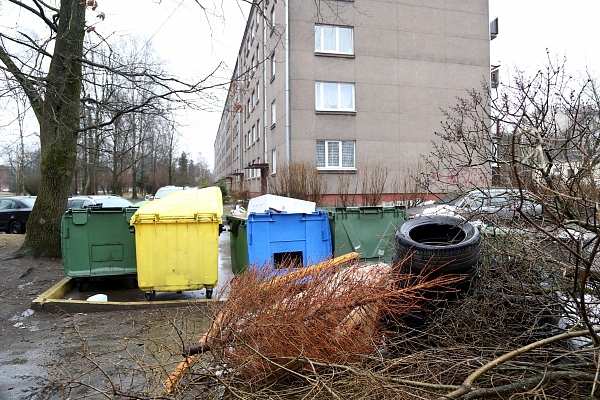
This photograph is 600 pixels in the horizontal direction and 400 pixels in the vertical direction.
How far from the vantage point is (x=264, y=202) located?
6.88m

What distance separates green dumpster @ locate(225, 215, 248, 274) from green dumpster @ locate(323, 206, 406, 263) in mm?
1381

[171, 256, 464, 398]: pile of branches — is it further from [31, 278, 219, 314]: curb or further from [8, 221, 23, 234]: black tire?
[8, 221, 23, 234]: black tire

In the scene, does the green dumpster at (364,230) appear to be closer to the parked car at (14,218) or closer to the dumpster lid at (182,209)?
the dumpster lid at (182,209)

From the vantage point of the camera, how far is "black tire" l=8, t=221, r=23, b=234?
15555mm

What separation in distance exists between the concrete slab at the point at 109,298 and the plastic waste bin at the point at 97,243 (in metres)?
0.31

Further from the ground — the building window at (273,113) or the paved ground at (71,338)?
the building window at (273,113)

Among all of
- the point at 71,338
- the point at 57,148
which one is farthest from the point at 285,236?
the point at 57,148

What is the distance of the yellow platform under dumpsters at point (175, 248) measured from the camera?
222 inches

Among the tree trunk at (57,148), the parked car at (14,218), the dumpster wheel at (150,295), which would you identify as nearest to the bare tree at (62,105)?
the tree trunk at (57,148)

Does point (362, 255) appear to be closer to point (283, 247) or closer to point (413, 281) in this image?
point (283, 247)

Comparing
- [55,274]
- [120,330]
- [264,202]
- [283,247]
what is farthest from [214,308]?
[55,274]

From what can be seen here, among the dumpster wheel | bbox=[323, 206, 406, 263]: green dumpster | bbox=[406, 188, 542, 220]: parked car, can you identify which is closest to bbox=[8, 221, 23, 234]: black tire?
the dumpster wheel

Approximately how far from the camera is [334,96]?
17.4 m

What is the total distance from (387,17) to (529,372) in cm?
1744
